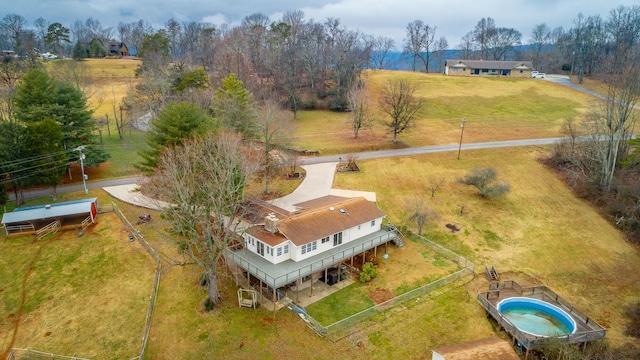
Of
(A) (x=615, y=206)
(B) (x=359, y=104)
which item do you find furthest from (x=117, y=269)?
(A) (x=615, y=206)

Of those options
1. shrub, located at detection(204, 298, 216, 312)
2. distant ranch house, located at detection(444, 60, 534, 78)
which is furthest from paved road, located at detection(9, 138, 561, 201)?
distant ranch house, located at detection(444, 60, 534, 78)

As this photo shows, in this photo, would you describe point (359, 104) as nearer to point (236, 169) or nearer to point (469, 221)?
point (469, 221)

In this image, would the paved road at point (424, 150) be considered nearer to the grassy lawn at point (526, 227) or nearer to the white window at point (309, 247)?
the grassy lawn at point (526, 227)

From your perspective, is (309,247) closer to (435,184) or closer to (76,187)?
(435,184)

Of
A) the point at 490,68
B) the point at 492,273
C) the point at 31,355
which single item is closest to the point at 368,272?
the point at 492,273

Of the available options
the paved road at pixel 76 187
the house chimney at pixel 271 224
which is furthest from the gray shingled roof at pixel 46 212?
the house chimney at pixel 271 224

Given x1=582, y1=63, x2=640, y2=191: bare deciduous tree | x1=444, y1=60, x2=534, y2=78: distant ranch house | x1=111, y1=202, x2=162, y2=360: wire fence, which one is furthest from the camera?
x1=444, y1=60, x2=534, y2=78: distant ranch house

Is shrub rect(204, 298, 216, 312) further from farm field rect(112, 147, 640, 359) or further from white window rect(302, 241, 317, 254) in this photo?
white window rect(302, 241, 317, 254)
